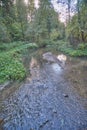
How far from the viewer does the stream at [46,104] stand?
23.7 feet

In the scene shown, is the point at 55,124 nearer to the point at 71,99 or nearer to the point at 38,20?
the point at 71,99

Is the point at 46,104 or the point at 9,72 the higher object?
the point at 9,72

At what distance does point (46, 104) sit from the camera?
8.97 m

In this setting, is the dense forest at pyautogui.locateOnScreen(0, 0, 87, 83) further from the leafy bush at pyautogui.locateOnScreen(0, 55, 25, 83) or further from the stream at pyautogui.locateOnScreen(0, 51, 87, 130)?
the stream at pyautogui.locateOnScreen(0, 51, 87, 130)

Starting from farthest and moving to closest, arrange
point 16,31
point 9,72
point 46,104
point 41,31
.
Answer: point 16,31 → point 41,31 → point 9,72 → point 46,104

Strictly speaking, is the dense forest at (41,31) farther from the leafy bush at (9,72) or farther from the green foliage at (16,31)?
the leafy bush at (9,72)

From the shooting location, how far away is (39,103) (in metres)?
9.12

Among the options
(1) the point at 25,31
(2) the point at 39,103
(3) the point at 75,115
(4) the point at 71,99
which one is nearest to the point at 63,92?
(4) the point at 71,99

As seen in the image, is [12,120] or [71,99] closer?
[12,120]

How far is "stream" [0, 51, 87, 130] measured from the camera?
723cm

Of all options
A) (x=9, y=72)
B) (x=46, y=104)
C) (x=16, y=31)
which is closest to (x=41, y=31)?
(x=16, y=31)

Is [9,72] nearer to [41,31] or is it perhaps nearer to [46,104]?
[46,104]

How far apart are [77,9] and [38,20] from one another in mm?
16997

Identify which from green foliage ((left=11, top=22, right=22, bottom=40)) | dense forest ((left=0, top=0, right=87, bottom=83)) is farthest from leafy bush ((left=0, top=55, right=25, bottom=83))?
green foliage ((left=11, top=22, right=22, bottom=40))
